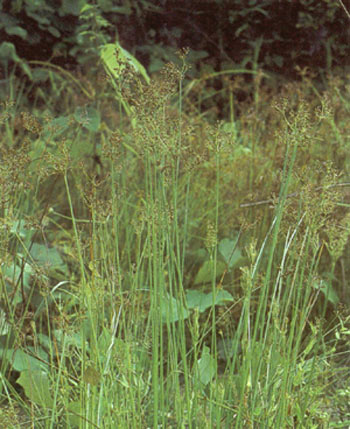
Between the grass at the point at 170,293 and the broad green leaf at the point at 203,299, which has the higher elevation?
the grass at the point at 170,293

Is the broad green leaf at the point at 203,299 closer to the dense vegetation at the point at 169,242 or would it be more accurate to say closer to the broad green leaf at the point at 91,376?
Result: the dense vegetation at the point at 169,242

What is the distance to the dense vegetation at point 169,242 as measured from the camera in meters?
1.19

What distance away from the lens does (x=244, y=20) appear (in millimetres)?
4430

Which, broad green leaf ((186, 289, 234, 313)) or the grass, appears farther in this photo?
broad green leaf ((186, 289, 234, 313))

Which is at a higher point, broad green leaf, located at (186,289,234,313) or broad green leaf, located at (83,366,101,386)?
broad green leaf, located at (83,366,101,386)

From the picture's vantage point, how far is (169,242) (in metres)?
1.13

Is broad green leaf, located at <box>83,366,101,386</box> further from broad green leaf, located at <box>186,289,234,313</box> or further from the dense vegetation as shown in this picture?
broad green leaf, located at <box>186,289,234,313</box>

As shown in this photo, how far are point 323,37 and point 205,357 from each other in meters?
3.26

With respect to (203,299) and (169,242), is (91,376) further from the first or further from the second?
(203,299)

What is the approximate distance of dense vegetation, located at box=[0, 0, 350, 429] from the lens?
1.19 m

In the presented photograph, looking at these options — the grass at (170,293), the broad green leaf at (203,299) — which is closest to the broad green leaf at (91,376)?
the grass at (170,293)

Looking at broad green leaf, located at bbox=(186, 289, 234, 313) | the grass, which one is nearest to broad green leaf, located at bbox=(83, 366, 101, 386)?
the grass

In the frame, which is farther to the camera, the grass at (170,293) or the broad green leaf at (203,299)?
the broad green leaf at (203,299)

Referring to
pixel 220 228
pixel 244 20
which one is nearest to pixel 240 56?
pixel 244 20
